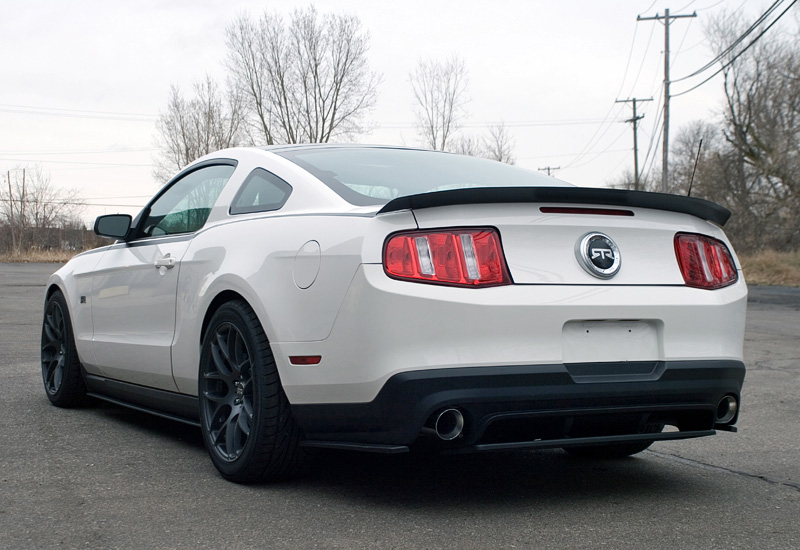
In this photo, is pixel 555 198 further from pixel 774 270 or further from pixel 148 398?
pixel 774 270

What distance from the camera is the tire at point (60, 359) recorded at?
561 cm

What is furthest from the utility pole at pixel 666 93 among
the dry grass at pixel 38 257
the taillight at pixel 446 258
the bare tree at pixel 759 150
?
the taillight at pixel 446 258

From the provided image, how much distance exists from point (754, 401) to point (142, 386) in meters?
3.92

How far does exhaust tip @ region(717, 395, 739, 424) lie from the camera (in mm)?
3637

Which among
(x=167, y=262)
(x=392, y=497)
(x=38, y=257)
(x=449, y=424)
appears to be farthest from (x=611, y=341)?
(x=38, y=257)

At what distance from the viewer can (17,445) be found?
4512mm

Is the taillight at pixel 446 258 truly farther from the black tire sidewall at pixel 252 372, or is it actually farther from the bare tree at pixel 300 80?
the bare tree at pixel 300 80

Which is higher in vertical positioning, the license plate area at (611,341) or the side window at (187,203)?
the side window at (187,203)

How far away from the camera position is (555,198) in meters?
3.36

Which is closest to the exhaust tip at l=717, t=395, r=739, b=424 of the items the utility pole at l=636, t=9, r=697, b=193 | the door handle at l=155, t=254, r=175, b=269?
the door handle at l=155, t=254, r=175, b=269

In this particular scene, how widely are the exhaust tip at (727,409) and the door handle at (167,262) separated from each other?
246 centimetres

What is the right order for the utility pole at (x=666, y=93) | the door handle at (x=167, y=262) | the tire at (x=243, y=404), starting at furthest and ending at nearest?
the utility pole at (x=666, y=93) → the door handle at (x=167, y=262) → the tire at (x=243, y=404)

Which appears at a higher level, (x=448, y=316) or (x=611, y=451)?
(x=448, y=316)

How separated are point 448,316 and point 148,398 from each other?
86.5 inches
